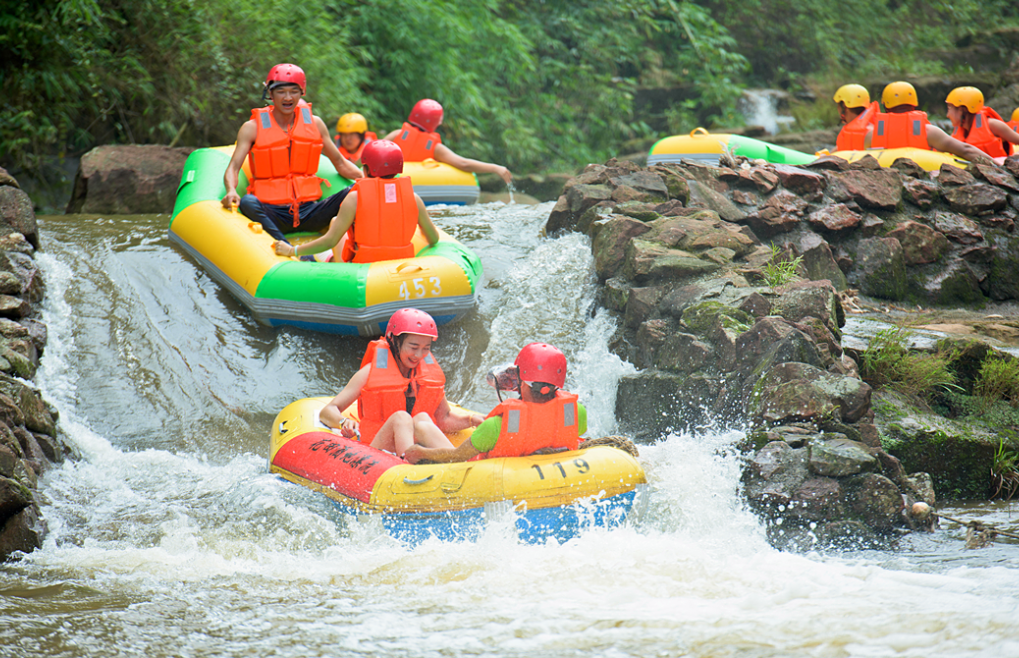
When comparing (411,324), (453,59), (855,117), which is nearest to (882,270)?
(855,117)

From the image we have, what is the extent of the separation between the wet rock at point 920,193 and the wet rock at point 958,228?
14 cm

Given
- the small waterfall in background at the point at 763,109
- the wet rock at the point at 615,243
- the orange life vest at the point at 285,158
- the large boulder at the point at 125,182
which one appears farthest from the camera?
the small waterfall in background at the point at 763,109

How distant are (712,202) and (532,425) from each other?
3.71m

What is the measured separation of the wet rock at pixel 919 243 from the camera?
23.1 feet

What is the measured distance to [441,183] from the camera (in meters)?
8.88

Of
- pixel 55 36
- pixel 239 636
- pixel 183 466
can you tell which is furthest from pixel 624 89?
pixel 239 636

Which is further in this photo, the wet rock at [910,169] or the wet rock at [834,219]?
the wet rock at [910,169]

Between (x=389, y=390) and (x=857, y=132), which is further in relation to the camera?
(x=857, y=132)

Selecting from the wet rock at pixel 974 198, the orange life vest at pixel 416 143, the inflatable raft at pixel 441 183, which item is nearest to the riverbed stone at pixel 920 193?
the wet rock at pixel 974 198

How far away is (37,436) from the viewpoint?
193 inches

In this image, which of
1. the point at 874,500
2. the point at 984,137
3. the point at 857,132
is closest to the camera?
the point at 874,500

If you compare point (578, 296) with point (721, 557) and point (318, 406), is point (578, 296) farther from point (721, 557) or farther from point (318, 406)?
point (721, 557)

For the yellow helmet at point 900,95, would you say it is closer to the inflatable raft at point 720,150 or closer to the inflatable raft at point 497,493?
the inflatable raft at point 720,150

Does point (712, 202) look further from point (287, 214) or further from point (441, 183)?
point (287, 214)
